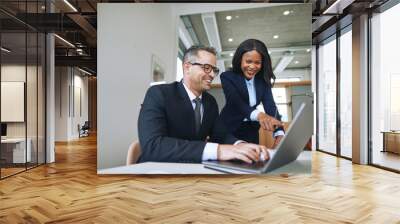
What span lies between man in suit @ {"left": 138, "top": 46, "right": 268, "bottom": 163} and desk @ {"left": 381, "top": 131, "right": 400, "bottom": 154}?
11.4ft

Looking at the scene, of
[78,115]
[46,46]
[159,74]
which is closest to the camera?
[159,74]

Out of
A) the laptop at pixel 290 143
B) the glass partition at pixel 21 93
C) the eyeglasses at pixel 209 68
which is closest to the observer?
the laptop at pixel 290 143

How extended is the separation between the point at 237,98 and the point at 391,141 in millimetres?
3365

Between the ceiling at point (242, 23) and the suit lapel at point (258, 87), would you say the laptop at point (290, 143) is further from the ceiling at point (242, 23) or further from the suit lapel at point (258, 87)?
the ceiling at point (242, 23)

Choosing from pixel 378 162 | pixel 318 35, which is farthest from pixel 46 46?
pixel 378 162

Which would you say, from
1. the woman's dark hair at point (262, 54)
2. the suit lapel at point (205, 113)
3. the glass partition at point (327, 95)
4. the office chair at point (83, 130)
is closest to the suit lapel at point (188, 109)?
the suit lapel at point (205, 113)

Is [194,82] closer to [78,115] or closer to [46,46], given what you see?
[46,46]

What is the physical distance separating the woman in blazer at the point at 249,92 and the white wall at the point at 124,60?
3.12 ft

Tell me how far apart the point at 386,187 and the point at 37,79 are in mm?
6424

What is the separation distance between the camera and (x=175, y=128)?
15.5 feet

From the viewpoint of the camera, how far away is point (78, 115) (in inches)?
652

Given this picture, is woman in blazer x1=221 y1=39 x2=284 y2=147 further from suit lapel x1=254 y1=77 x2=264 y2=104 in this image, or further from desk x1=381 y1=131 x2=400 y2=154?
desk x1=381 y1=131 x2=400 y2=154

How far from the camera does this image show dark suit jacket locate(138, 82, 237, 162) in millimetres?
4547

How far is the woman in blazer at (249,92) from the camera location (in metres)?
5.27
